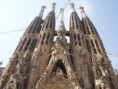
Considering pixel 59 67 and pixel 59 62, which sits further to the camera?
pixel 59 62

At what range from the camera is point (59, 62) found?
28.6 meters

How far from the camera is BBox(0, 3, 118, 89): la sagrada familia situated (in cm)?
2552

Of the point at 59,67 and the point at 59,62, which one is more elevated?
the point at 59,62

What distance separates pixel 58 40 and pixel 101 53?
233 inches

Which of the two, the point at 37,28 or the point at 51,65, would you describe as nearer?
the point at 51,65

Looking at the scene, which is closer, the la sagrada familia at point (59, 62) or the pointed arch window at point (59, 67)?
the la sagrada familia at point (59, 62)

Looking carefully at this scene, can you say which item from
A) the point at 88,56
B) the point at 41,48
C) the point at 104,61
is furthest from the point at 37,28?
the point at 104,61

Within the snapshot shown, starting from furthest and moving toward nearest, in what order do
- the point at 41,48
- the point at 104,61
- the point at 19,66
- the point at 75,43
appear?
1. the point at 75,43
2. the point at 41,48
3. the point at 104,61
4. the point at 19,66

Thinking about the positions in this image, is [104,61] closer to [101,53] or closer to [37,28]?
[101,53]

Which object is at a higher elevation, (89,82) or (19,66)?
(19,66)

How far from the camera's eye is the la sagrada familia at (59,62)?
25516mm

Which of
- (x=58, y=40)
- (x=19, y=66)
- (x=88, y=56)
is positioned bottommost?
(x=19, y=66)

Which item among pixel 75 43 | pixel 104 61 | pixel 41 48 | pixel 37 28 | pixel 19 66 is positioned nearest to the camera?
pixel 19 66

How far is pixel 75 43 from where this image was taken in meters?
33.4
